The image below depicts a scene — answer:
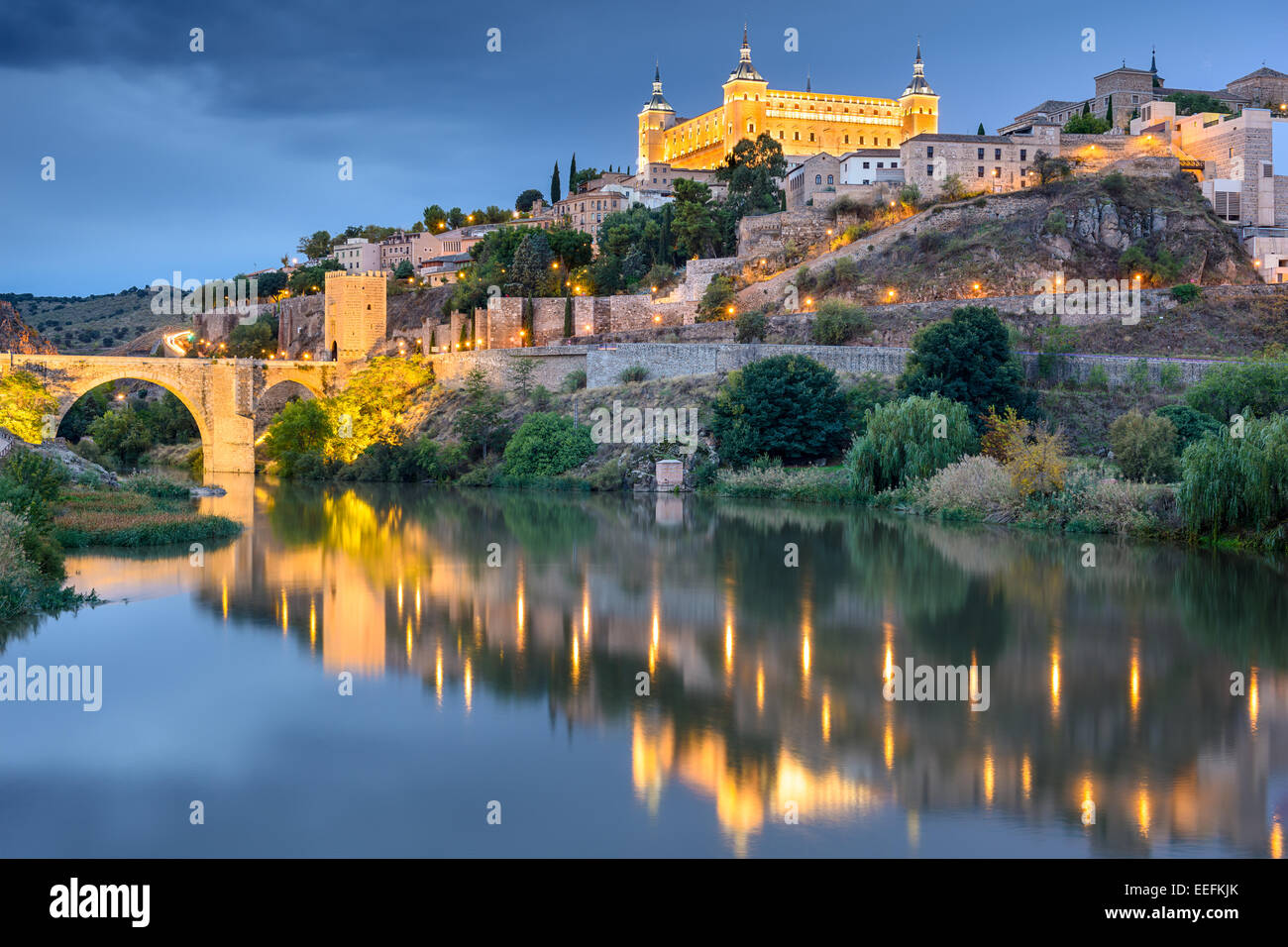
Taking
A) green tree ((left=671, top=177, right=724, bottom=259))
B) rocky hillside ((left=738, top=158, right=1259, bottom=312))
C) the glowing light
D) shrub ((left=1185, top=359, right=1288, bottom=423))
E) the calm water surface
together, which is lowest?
the glowing light

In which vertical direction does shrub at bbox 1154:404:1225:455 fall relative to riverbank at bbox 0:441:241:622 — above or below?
above

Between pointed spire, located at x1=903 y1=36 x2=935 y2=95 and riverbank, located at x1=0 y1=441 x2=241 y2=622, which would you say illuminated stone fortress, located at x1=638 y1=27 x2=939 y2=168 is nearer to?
pointed spire, located at x1=903 y1=36 x2=935 y2=95

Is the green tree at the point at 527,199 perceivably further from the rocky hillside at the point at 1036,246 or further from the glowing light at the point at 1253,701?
the glowing light at the point at 1253,701

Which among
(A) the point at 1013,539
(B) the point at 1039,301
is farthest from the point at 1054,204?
(A) the point at 1013,539

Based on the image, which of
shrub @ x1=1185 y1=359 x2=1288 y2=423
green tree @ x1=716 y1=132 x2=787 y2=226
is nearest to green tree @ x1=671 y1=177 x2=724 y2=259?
green tree @ x1=716 y1=132 x2=787 y2=226

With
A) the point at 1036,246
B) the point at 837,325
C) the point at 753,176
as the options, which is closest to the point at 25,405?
the point at 837,325

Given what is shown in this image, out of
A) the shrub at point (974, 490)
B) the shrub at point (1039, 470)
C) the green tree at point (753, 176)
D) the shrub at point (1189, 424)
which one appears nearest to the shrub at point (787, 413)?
the shrub at point (974, 490)

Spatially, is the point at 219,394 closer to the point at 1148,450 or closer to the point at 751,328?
the point at 751,328
